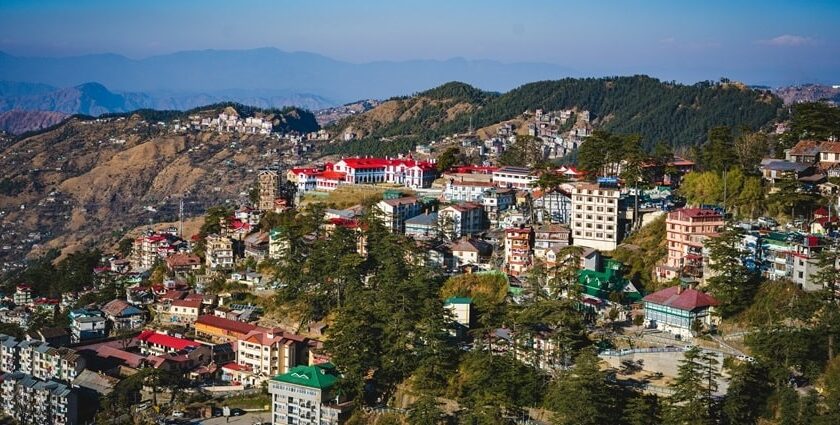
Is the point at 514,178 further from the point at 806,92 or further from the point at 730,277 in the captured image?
the point at 806,92

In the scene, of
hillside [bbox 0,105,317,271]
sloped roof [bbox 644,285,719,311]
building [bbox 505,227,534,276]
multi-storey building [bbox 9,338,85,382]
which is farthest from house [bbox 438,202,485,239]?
hillside [bbox 0,105,317,271]

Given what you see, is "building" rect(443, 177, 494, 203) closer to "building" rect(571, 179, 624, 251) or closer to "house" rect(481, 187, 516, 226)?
"house" rect(481, 187, 516, 226)

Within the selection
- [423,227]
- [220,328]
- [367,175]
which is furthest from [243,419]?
[367,175]

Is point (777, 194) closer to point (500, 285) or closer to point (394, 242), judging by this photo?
point (500, 285)

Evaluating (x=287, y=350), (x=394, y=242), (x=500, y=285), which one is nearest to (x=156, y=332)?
(x=287, y=350)

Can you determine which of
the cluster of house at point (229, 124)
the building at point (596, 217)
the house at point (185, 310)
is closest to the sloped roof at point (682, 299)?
the building at point (596, 217)
